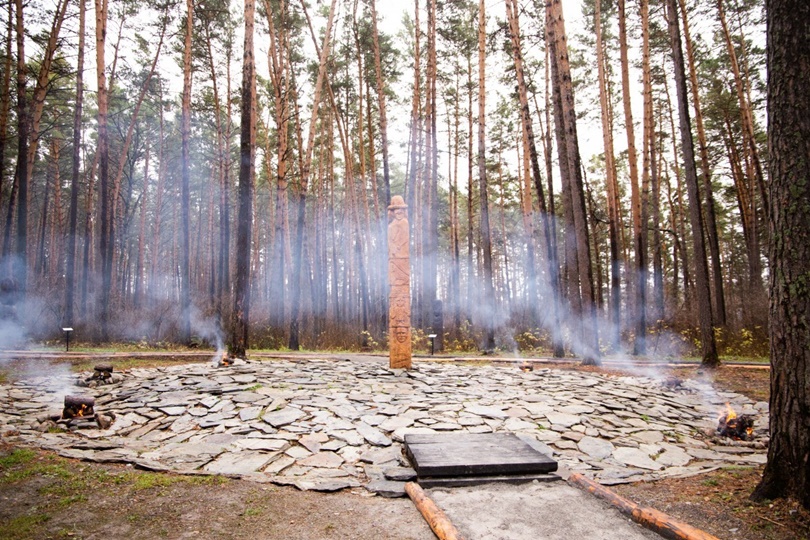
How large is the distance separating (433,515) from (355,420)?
280 centimetres

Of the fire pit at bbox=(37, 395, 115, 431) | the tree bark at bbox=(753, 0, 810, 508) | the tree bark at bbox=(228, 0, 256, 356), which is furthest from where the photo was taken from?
the tree bark at bbox=(228, 0, 256, 356)

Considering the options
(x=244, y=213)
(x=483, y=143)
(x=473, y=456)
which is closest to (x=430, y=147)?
(x=483, y=143)

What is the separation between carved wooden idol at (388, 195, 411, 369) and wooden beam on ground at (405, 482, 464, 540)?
519cm

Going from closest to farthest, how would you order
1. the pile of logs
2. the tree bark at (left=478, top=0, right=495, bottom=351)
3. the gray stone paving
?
the gray stone paving
the pile of logs
the tree bark at (left=478, top=0, right=495, bottom=351)

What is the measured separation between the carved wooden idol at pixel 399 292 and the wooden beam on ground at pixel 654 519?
5.51 meters

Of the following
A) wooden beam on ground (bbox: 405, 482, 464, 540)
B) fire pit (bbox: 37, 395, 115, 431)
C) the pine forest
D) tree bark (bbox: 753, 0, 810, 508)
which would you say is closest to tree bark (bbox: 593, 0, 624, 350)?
the pine forest

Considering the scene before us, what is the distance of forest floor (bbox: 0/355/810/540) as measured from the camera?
290 cm

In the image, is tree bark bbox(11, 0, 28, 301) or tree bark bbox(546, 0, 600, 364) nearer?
tree bark bbox(546, 0, 600, 364)

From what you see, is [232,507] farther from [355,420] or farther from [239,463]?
[355,420]

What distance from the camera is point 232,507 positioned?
3.36 m

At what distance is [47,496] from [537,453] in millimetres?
4116

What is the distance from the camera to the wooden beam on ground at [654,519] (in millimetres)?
2648

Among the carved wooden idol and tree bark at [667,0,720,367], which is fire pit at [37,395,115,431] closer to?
the carved wooden idol

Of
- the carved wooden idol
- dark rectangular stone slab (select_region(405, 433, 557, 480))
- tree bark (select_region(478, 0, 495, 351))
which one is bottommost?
dark rectangular stone slab (select_region(405, 433, 557, 480))
